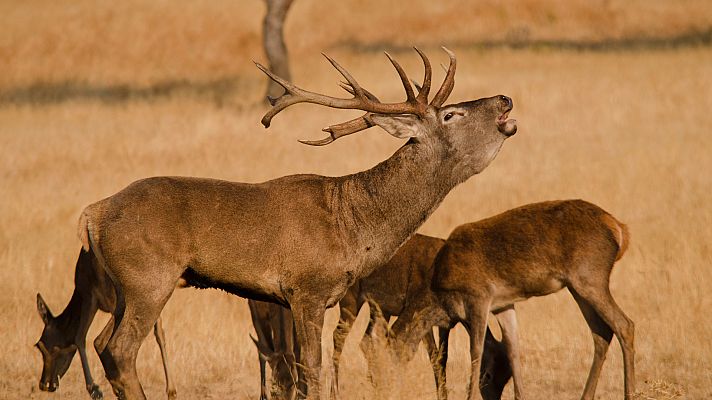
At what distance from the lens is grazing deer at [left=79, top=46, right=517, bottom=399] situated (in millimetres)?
7531

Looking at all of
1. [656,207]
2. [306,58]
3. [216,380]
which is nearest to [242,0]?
[306,58]

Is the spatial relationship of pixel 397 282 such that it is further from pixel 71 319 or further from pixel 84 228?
pixel 84 228

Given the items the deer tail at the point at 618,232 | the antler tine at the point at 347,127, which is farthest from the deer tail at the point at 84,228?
the deer tail at the point at 618,232

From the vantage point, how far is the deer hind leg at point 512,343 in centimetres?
913

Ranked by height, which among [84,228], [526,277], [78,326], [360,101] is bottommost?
[78,326]

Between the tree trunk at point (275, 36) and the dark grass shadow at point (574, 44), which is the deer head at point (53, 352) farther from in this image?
the dark grass shadow at point (574, 44)

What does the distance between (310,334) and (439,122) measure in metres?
1.74

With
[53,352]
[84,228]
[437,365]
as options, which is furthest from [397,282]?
[84,228]

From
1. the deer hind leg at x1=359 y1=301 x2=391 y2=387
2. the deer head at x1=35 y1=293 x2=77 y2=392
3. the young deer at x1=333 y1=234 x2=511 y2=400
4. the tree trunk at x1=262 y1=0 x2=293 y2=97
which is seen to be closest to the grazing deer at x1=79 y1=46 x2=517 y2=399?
the deer hind leg at x1=359 y1=301 x2=391 y2=387

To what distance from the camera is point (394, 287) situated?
32.8 ft

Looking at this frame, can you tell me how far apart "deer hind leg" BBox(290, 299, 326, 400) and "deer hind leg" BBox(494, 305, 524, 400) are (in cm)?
205

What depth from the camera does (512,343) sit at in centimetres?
931

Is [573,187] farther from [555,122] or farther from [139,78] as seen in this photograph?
[139,78]

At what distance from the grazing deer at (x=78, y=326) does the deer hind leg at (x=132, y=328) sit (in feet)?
6.62
